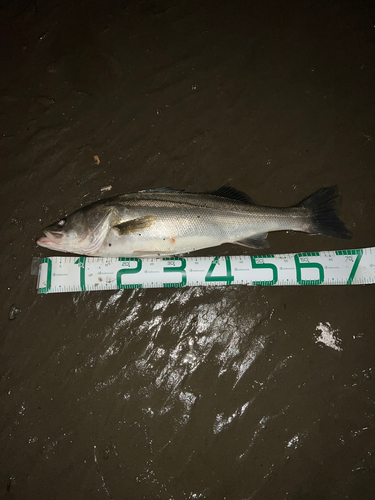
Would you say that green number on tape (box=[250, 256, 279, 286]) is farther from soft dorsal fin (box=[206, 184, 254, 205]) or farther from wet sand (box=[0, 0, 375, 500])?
soft dorsal fin (box=[206, 184, 254, 205])

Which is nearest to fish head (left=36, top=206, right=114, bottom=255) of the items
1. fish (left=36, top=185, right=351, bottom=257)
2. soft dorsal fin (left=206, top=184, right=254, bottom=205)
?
fish (left=36, top=185, right=351, bottom=257)

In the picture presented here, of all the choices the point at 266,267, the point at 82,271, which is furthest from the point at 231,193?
the point at 82,271

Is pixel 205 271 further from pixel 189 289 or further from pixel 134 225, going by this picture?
pixel 134 225

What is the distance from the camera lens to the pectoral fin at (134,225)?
3.00m

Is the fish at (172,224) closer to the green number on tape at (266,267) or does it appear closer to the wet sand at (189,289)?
the green number on tape at (266,267)

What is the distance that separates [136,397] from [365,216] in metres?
3.28

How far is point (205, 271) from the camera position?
10.7ft

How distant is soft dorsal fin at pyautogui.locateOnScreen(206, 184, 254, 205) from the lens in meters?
3.33

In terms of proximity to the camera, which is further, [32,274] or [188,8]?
[188,8]

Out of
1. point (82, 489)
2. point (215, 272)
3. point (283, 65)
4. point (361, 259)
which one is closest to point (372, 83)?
point (283, 65)

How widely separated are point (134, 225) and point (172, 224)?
0.38 m

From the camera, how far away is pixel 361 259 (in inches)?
131

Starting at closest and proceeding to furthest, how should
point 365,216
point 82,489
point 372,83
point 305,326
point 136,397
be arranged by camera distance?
point 82,489 < point 136,397 < point 305,326 < point 365,216 < point 372,83

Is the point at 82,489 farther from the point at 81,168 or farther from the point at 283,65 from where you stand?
the point at 283,65
